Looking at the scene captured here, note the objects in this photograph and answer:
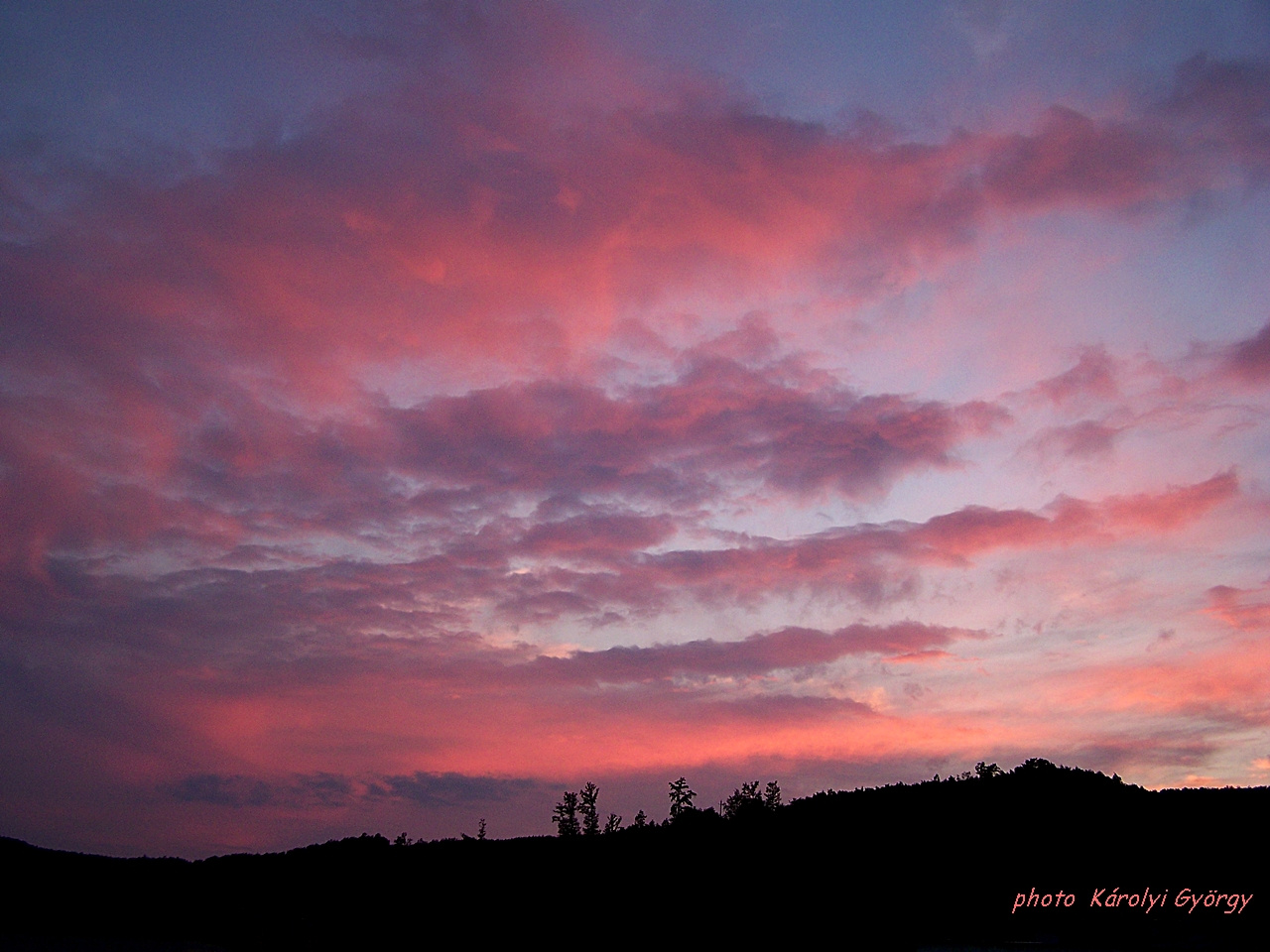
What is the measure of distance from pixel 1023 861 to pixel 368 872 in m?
22.8

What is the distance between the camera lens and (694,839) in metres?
32.5

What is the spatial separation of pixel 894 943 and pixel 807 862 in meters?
5.02

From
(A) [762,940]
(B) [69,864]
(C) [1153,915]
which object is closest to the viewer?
(C) [1153,915]

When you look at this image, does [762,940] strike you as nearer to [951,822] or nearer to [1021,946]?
[951,822]

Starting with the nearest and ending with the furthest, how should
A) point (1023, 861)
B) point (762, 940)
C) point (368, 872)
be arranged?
point (1023, 861) → point (762, 940) → point (368, 872)

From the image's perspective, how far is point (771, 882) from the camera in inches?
1169

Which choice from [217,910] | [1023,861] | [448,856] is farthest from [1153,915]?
[217,910]

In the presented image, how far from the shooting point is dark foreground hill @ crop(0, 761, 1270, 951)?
22.0 m

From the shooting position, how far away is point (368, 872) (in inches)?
1310

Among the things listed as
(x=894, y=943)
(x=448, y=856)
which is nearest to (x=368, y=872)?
(x=448, y=856)

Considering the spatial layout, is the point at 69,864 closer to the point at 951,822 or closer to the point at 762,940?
the point at 762,940

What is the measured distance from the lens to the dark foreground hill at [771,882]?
2195cm

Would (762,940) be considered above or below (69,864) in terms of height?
below

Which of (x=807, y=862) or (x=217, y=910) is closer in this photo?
(x=807, y=862)
